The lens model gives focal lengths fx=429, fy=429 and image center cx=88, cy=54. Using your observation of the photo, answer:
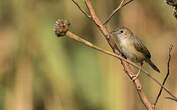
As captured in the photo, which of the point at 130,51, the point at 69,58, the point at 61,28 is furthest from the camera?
the point at 69,58

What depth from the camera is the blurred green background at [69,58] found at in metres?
4.03

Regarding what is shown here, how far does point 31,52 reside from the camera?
4125 mm

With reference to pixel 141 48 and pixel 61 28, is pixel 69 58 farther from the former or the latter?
pixel 61 28

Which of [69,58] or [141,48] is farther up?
[69,58]

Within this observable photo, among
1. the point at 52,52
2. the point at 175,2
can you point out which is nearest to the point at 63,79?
the point at 52,52

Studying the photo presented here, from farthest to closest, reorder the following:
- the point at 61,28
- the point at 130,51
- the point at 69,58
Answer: the point at 69,58 → the point at 130,51 → the point at 61,28

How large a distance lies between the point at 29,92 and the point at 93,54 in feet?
3.34

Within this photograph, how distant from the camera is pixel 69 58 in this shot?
14.6 ft

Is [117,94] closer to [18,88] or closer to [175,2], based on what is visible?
[18,88]

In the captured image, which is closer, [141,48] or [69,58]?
[141,48]

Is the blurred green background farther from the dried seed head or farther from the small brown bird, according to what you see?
the dried seed head

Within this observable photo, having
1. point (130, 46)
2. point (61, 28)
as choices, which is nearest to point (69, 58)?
point (130, 46)

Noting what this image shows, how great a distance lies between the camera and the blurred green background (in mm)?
4027

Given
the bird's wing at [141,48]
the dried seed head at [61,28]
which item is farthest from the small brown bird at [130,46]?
the dried seed head at [61,28]
